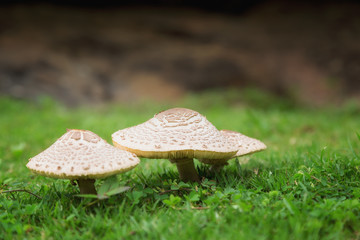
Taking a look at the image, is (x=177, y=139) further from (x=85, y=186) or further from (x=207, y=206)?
(x=85, y=186)

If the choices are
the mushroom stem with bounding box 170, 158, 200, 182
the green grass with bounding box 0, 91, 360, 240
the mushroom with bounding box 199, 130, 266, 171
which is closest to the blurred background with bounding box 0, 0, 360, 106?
the green grass with bounding box 0, 91, 360, 240

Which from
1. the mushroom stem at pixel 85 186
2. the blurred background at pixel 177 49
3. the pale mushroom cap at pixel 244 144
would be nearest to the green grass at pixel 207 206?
the mushroom stem at pixel 85 186

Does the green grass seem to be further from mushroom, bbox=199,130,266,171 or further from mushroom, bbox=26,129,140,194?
mushroom, bbox=26,129,140,194

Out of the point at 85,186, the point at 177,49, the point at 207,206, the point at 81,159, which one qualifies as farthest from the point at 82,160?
the point at 177,49

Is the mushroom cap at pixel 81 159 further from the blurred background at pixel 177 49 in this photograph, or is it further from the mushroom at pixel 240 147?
the blurred background at pixel 177 49

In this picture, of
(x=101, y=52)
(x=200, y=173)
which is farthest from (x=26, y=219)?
(x=101, y=52)

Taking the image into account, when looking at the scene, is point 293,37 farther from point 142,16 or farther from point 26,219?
point 26,219
